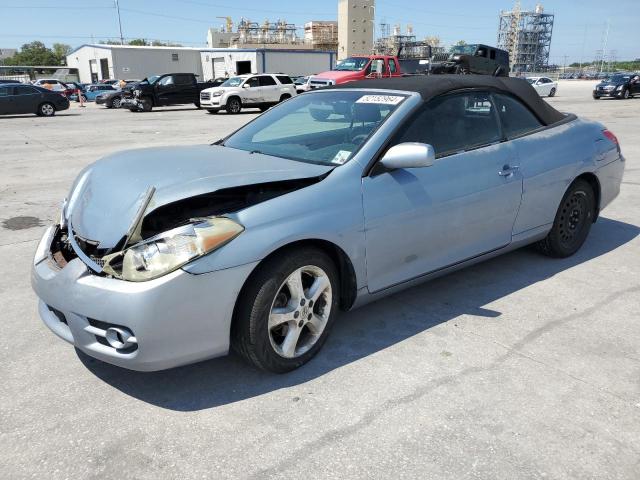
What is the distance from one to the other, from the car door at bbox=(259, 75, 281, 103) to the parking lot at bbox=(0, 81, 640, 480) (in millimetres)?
21971

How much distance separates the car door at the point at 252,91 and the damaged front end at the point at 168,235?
22.4 m

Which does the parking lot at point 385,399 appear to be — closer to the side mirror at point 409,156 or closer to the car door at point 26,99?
the side mirror at point 409,156

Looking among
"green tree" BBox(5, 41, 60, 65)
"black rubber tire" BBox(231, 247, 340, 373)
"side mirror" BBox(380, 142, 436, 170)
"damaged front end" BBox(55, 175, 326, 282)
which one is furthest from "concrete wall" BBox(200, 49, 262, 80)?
"green tree" BBox(5, 41, 60, 65)

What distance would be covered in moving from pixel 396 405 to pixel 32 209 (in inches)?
228

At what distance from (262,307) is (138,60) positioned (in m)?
67.5

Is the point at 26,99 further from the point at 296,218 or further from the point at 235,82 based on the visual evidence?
the point at 296,218

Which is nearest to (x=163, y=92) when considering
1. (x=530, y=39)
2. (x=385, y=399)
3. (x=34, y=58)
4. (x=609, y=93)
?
(x=609, y=93)

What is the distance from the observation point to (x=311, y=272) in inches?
116

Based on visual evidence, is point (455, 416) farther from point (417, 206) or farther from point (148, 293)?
point (148, 293)

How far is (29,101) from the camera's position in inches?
895

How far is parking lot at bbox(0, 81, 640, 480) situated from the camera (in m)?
2.29

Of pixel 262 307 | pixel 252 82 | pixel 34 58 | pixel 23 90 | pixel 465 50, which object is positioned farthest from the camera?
pixel 34 58

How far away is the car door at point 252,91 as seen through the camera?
24.4 m

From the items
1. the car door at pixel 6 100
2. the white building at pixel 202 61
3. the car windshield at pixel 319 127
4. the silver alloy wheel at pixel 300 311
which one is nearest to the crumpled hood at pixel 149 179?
the car windshield at pixel 319 127
